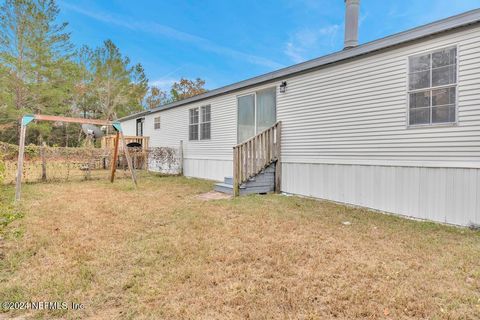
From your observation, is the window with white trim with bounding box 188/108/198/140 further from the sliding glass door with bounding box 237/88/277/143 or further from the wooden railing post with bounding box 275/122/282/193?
the wooden railing post with bounding box 275/122/282/193

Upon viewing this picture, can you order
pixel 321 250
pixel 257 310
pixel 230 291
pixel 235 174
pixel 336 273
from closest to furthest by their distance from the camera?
1. pixel 257 310
2. pixel 230 291
3. pixel 336 273
4. pixel 321 250
5. pixel 235 174

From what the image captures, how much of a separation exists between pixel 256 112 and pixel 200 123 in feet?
10.4

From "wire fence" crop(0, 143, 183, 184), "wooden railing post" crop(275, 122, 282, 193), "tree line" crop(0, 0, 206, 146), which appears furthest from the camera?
"tree line" crop(0, 0, 206, 146)

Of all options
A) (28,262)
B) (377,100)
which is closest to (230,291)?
(28,262)

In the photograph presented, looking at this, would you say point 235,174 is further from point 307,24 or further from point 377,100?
point 307,24

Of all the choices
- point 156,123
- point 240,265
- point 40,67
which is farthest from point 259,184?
point 40,67

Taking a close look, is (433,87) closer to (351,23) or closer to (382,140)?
(382,140)

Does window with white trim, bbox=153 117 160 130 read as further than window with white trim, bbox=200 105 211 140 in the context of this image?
Yes

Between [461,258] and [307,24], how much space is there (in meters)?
15.7

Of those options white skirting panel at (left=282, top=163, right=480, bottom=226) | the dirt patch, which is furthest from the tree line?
white skirting panel at (left=282, top=163, right=480, bottom=226)

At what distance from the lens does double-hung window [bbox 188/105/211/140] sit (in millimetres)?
10680

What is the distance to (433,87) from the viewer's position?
4.89 metres

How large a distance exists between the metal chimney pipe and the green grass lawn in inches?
182

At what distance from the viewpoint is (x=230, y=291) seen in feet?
8.84
